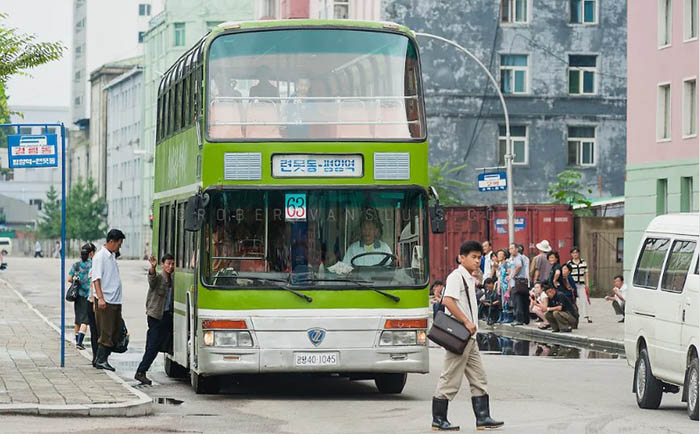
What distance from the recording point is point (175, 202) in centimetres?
2000

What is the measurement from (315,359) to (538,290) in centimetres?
1797

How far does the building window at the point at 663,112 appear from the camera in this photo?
145ft

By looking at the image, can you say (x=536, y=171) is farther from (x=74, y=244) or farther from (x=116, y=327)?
(x=74, y=244)

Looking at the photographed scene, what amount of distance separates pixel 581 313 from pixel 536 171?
25.0m

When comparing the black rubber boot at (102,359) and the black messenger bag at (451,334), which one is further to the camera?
the black rubber boot at (102,359)

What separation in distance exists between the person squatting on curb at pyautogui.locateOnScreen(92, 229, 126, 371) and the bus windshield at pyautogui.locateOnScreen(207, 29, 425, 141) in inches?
120

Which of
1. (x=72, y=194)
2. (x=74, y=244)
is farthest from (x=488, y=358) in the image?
(x=74, y=244)

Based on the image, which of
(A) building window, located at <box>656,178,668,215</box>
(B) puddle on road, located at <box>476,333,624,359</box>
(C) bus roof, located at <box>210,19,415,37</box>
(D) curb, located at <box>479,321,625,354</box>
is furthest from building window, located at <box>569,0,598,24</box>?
(C) bus roof, located at <box>210,19,415,37</box>

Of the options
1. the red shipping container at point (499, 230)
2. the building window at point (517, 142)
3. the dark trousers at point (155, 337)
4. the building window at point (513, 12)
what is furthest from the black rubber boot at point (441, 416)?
the building window at point (513, 12)

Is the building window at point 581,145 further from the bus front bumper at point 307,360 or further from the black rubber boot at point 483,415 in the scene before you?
the black rubber boot at point 483,415

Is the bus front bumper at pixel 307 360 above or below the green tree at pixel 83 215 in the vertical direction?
below

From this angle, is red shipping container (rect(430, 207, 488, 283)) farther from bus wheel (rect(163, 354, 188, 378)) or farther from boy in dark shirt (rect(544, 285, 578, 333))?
bus wheel (rect(163, 354, 188, 378))

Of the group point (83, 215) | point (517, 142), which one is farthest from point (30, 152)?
point (83, 215)

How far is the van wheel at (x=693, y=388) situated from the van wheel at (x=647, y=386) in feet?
3.74
